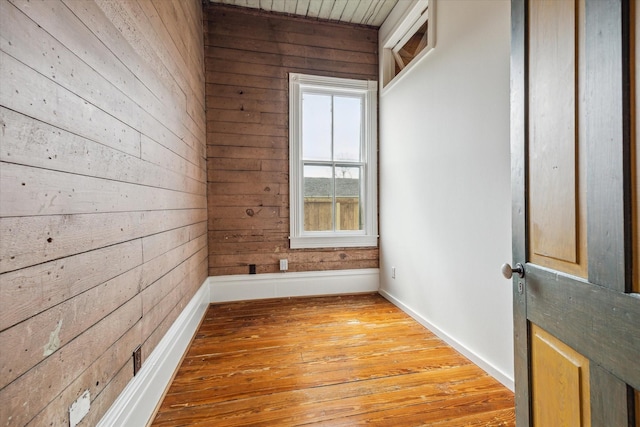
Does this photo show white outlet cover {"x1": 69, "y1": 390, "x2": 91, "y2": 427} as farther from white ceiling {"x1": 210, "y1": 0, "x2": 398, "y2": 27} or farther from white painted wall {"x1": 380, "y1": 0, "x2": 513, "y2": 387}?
white ceiling {"x1": 210, "y1": 0, "x2": 398, "y2": 27}

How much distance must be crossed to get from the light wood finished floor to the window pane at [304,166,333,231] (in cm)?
108

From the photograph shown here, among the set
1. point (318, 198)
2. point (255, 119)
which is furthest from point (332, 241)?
point (255, 119)

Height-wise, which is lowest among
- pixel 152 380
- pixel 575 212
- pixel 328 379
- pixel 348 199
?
pixel 328 379

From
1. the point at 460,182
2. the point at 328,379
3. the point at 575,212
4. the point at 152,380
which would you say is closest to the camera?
the point at 575,212

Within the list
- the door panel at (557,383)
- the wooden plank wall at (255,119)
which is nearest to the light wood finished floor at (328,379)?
the door panel at (557,383)

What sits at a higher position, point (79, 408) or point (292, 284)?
point (79, 408)

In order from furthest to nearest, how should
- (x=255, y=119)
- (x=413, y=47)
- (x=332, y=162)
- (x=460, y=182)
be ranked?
(x=332, y=162), (x=255, y=119), (x=413, y=47), (x=460, y=182)

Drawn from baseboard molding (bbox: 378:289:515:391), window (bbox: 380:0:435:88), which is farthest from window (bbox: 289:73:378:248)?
baseboard molding (bbox: 378:289:515:391)

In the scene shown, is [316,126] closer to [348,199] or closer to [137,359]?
[348,199]

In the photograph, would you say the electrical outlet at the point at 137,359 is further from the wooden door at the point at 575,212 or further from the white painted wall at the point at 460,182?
the white painted wall at the point at 460,182

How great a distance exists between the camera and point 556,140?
84 cm

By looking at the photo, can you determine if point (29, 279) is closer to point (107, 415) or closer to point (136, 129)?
point (107, 415)

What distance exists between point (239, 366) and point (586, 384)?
68.1 inches

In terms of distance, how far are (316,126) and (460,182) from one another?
5.87ft
